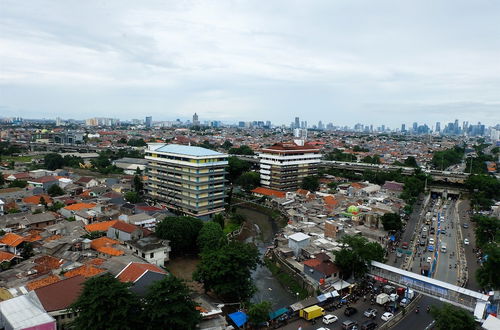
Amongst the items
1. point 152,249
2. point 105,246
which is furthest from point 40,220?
point 152,249

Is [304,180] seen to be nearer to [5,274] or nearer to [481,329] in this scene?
[481,329]

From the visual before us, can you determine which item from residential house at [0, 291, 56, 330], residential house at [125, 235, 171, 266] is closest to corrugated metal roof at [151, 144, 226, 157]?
residential house at [125, 235, 171, 266]

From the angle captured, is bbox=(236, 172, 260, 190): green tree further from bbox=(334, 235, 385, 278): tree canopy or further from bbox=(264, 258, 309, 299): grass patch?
bbox=(334, 235, 385, 278): tree canopy

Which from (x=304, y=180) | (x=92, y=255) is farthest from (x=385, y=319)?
(x=304, y=180)

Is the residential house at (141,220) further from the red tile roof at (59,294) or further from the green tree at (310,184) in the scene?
the green tree at (310,184)


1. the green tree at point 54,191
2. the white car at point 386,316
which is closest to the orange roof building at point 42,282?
the white car at point 386,316

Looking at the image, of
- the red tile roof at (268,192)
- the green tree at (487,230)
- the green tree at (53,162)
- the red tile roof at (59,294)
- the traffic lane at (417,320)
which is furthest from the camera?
the green tree at (53,162)
